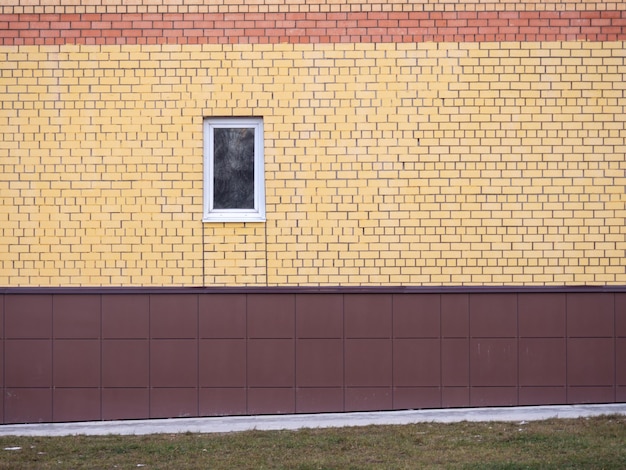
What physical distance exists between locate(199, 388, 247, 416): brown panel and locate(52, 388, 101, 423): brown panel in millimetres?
1195

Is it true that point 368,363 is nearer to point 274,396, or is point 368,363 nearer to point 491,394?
point 274,396

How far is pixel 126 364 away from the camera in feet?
38.4

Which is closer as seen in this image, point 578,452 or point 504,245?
point 578,452

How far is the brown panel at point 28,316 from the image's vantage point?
38.5 ft

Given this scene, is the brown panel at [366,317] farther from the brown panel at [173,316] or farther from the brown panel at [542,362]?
the brown panel at [173,316]

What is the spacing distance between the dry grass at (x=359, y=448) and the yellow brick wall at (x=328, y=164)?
1951 millimetres

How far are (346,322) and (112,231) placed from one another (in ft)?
9.28

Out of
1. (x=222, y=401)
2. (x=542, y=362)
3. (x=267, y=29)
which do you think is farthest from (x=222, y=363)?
(x=267, y=29)

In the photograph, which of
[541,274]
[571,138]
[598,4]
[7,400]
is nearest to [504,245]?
[541,274]

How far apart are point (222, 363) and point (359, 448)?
2.49 metres

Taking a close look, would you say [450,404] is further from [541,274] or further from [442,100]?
[442,100]

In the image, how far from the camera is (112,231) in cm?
1174

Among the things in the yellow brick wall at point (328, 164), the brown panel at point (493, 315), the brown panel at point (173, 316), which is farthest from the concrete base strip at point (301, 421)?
the yellow brick wall at point (328, 164)

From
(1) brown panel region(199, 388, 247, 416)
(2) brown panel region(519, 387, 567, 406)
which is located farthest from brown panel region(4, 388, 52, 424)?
(2) brown panel region(519, 387, 567, 406)
